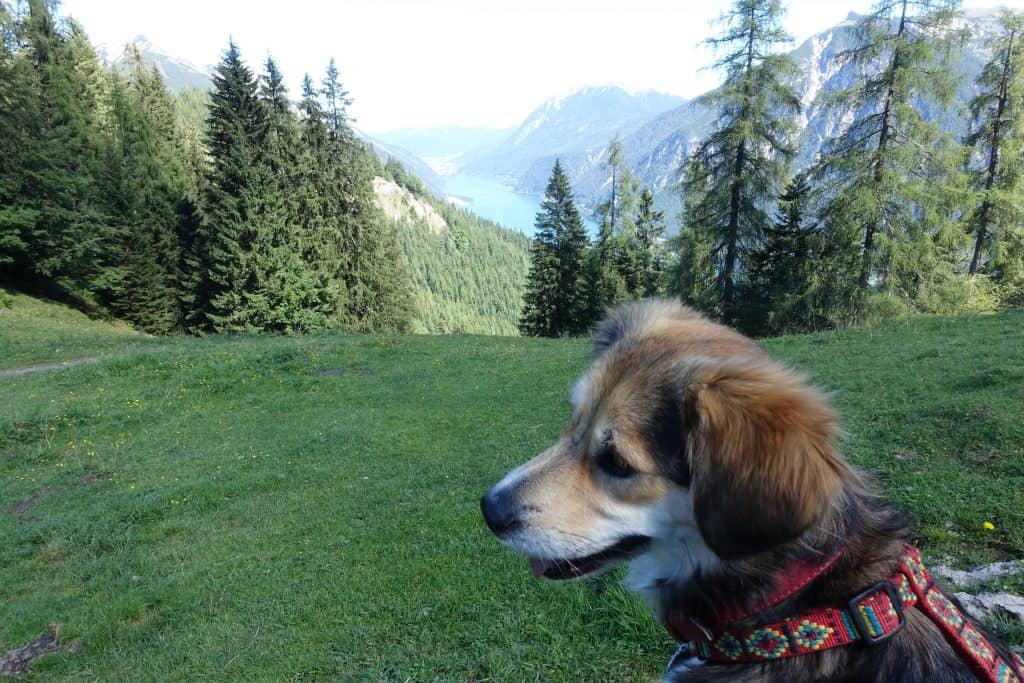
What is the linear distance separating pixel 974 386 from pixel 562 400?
24.3 feet

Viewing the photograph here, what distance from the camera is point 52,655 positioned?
5312mm

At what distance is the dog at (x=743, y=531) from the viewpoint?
1721mm

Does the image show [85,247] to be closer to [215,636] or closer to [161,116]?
[161,116]

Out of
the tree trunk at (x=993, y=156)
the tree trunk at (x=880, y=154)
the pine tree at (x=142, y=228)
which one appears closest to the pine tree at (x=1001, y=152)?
the tree trunk at (x=993, y=156)

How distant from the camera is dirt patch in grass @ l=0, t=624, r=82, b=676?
527 centimetres

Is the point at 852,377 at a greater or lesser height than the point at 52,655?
greater

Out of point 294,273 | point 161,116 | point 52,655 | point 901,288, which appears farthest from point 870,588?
point 161,116

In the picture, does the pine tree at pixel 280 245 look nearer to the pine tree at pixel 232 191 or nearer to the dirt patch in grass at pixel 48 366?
the pine tree at pixel 232 191

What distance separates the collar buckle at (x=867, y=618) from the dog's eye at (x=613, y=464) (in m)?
0.82

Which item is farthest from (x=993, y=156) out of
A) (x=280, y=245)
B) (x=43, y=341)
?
(x=43, y=341)

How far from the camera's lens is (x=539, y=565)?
7.98 feet

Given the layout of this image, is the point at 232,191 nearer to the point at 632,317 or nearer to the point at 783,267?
the point at 783,267

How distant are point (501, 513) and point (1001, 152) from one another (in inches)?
1220

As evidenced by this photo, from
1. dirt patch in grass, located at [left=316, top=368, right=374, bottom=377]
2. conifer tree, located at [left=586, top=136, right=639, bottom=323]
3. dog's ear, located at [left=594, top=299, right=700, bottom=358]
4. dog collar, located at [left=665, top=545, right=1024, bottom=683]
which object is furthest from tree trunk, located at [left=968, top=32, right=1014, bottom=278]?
dog collar, located at [left=665, top=545, right=1024, bottom=683]
